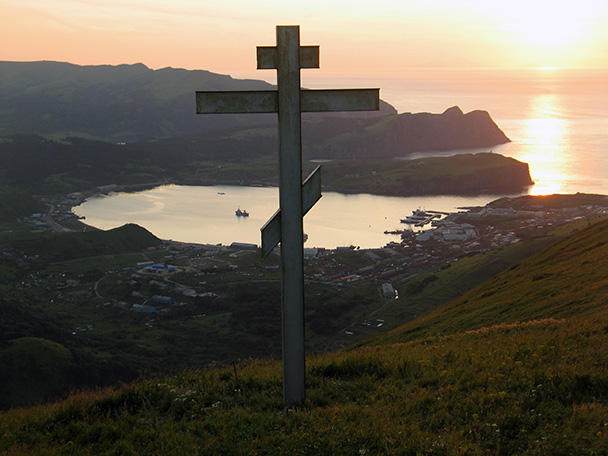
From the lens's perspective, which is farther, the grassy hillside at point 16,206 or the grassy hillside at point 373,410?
the grassy hillside at point 16,206

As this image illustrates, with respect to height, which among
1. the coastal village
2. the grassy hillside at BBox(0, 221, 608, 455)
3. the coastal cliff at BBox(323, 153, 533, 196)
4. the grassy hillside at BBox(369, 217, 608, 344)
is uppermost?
the grassy hillside at BBox(0, 221, 608, 455)

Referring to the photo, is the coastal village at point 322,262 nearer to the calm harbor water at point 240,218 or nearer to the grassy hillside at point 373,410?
the calm harbor water at point 240,218

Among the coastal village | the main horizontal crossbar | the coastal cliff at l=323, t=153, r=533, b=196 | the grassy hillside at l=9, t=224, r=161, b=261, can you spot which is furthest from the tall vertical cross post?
the coastal cliff at l=323, t=153, r=533, b=196

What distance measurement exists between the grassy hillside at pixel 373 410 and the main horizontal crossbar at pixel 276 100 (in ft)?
10.2

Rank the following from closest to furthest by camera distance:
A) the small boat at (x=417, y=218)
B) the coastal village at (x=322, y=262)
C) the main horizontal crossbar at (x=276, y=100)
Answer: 1. the main horizontal crossbar at (x=276, y=100)
2. the coastal village at (x=322, y=262)
3. the small boat at (x=417, y=218)

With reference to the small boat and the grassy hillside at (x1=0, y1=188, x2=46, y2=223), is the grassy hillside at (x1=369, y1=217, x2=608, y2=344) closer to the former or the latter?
the small boat

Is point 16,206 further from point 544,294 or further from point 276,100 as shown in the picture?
point 276,100

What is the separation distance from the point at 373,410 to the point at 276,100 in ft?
10.8

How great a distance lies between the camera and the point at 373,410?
19.8ft

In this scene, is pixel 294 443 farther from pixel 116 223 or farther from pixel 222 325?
pixel 116 223

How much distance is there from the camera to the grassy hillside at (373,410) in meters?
5.32

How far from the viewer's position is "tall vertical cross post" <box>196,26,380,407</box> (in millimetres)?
5871

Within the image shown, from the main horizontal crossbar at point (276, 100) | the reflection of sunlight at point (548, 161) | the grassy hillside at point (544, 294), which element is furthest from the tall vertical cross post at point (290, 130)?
the reflection of sunlight at point (548, 161)

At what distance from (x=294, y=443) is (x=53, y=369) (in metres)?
32.6
